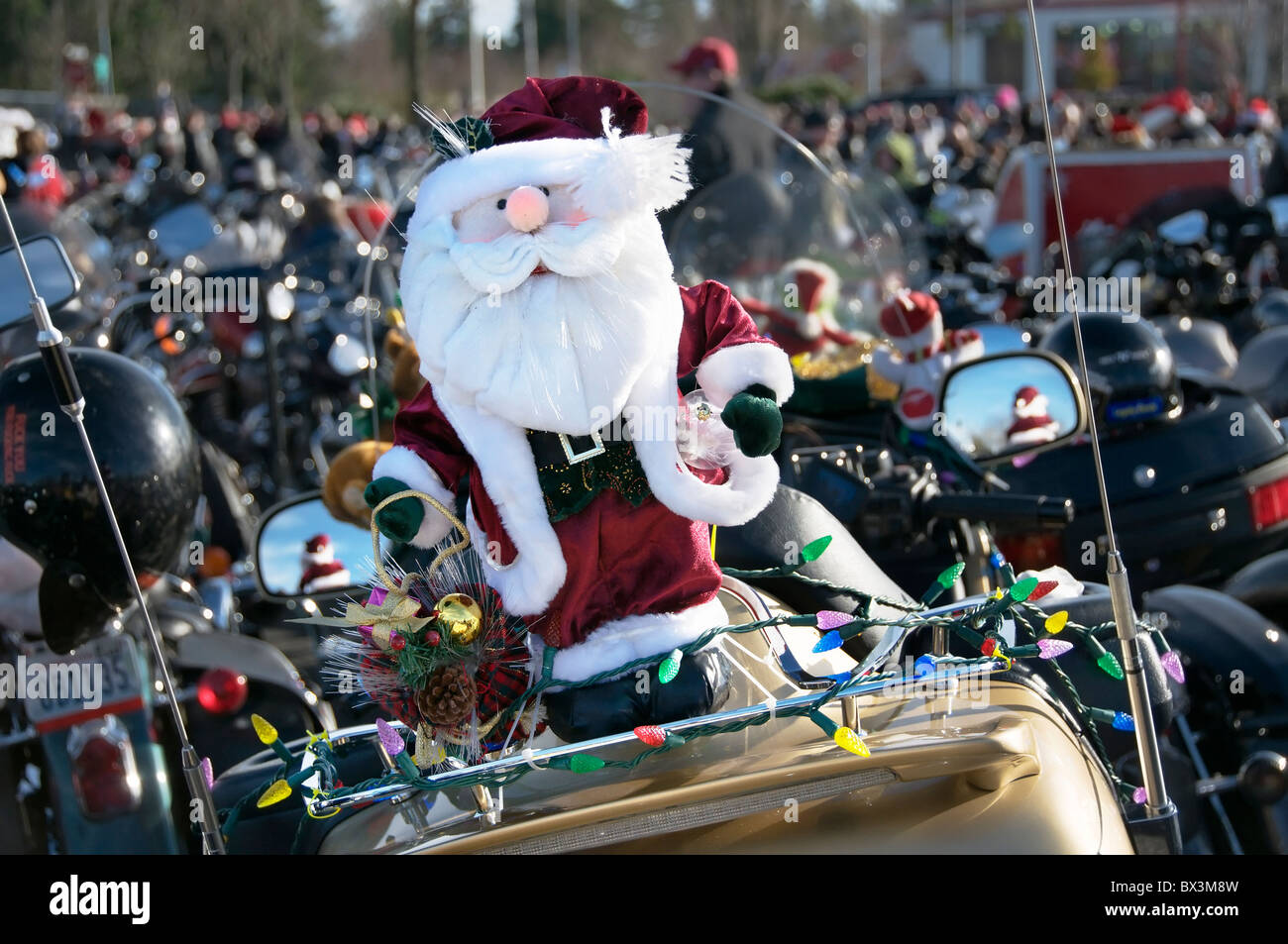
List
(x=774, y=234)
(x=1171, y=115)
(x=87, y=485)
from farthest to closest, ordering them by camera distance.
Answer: (x=1171, y=115) < (x=774, y=234) < (x=87, y=485)

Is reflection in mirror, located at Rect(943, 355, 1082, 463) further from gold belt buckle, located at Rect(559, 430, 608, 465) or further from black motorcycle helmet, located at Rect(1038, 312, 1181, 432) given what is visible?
gold belt buckle, located at Rect(559, 430, 608, 465)

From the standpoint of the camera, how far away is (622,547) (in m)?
2.32

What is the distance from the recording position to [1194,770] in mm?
2994

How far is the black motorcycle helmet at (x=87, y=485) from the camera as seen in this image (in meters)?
2.81

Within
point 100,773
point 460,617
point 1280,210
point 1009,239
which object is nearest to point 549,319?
point 460,617

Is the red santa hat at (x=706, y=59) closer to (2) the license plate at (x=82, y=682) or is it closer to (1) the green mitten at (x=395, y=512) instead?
(2) the license plate at (x=82, y=682)

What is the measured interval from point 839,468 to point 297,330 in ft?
14.1

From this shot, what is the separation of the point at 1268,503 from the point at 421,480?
2.81 m

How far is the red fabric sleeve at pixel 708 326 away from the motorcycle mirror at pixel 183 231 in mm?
5246

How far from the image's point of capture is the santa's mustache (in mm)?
2207

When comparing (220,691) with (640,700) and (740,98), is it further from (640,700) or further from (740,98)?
(740,98)

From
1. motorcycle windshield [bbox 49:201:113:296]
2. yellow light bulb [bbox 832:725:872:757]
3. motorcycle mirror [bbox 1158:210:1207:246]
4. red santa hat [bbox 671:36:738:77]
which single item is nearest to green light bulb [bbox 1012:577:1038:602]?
yellow light bulb [bbox 832:725:872:757]

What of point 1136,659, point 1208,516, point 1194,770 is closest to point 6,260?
point 1136,659

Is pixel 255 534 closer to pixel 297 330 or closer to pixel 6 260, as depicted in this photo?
pixel 6 260
